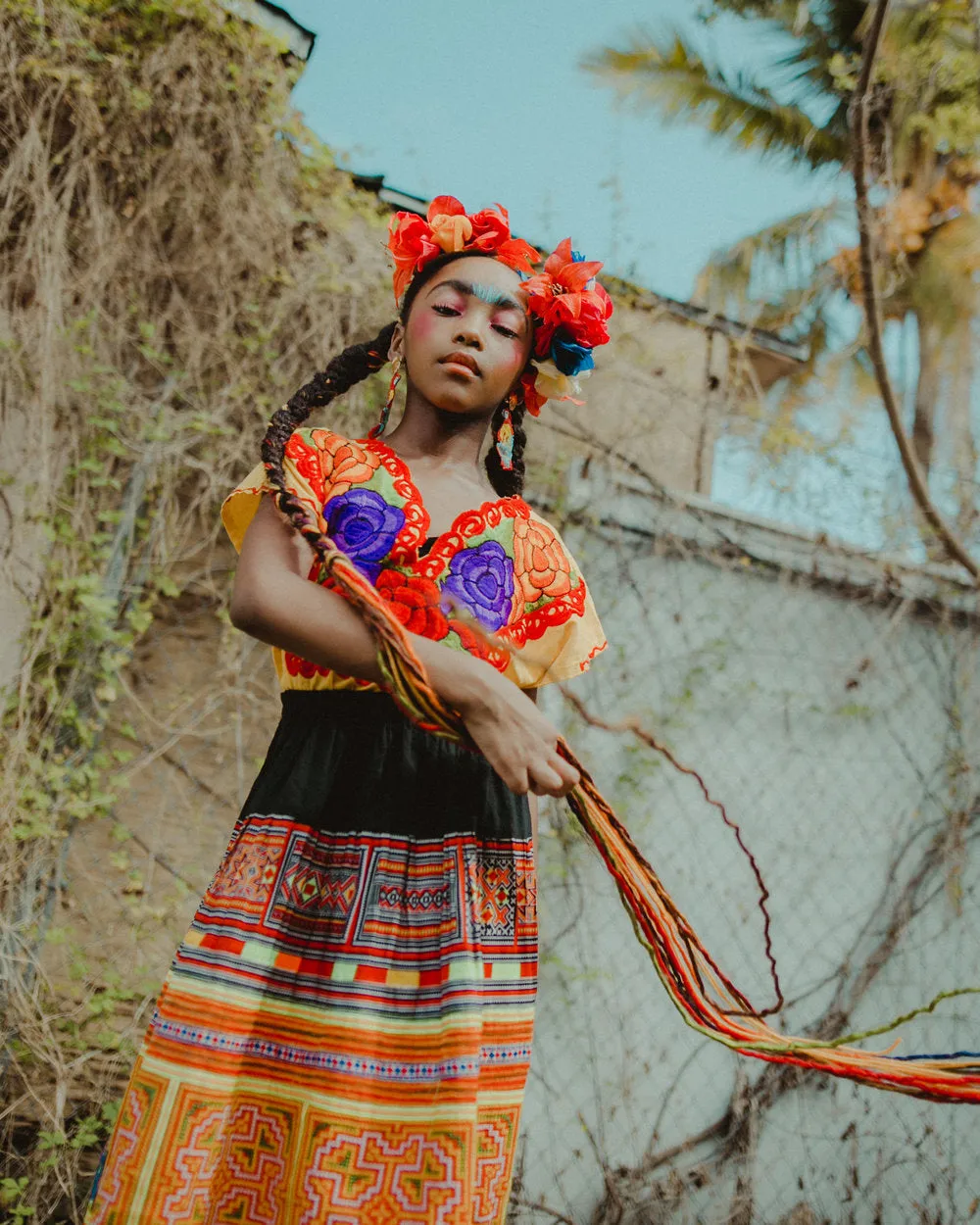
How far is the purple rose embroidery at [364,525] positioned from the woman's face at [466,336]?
22cm

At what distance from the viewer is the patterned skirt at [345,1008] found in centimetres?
118

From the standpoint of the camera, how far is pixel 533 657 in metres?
1.58

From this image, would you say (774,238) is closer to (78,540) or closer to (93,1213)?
(78,540)

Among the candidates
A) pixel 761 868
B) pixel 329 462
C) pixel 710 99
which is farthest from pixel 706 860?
pixel 710 99

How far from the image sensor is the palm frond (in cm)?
731

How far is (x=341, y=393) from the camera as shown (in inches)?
64.4

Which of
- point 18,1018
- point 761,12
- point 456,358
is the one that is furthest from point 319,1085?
point 761,12

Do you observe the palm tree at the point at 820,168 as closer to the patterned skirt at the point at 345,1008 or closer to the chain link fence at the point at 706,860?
the chain link fence at the point at 706,860

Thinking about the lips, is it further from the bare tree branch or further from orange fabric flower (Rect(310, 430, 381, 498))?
the bare tree branch

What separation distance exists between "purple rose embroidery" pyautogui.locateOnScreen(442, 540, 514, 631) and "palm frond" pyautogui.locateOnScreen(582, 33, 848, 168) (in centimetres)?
693

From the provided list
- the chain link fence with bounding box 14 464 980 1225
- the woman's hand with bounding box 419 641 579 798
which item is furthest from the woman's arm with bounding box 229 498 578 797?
the chain link fence with bounding box 14 464 980 1225

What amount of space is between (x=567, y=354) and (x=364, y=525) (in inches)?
18.9

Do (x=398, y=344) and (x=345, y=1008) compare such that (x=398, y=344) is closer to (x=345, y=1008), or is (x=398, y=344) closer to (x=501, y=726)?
(x=501, y=726)

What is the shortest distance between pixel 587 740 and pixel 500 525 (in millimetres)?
1673
